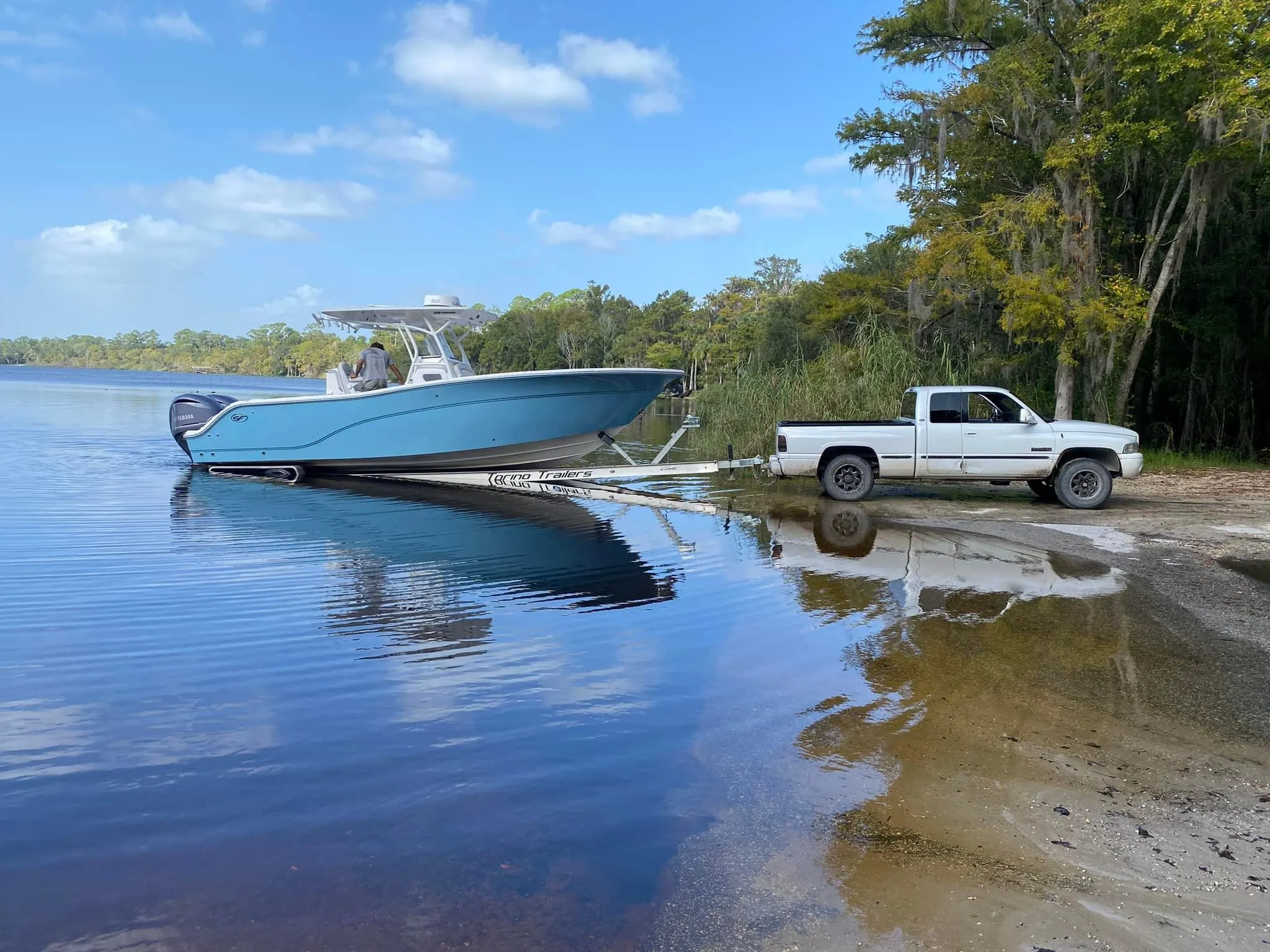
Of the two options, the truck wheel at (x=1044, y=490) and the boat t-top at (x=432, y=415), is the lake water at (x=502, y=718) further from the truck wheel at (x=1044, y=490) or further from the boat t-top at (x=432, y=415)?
the boat t-top at (x=432, y=415)

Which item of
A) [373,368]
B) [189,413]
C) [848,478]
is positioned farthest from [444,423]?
[848,478]

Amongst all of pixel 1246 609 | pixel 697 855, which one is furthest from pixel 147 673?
pixel 1246 609

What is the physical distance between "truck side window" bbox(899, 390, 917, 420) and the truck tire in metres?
2.34

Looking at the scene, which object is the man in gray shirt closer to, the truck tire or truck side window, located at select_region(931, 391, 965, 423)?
truck side window, located at select_region(931, 391, 965, 423)

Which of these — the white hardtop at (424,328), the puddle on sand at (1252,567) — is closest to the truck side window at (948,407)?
the puddle on sand at (1252,567)

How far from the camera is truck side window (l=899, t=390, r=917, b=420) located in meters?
14.4

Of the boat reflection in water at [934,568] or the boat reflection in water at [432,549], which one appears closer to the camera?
the boat reflection in water at [432,549]

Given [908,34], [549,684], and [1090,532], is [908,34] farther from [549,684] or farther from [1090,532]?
[549,684]

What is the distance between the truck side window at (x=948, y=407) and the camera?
13922mm

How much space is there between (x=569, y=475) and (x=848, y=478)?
4543 millimetres

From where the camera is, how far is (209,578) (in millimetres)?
Answer: 8891

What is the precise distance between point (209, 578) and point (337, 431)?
8.28m

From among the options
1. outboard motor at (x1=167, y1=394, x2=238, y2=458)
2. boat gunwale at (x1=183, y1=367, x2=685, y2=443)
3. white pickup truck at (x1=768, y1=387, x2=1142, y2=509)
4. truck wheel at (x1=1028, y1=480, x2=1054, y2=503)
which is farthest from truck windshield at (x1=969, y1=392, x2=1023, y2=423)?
outboard motor at (x1=167, y1=394, x2=238, y2=458)

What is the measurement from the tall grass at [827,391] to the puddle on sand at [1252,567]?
9.24m
